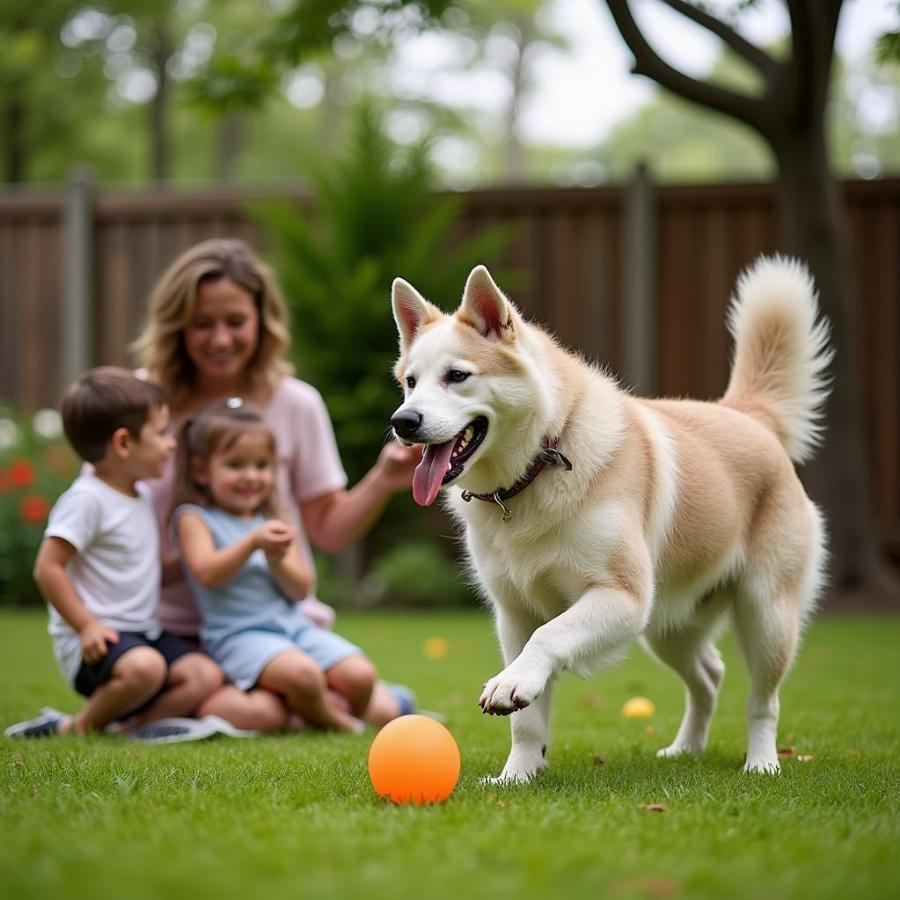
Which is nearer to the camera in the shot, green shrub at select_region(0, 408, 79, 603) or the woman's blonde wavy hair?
the woman's blonde wavy hair

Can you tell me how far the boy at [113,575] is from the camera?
433 centimetres

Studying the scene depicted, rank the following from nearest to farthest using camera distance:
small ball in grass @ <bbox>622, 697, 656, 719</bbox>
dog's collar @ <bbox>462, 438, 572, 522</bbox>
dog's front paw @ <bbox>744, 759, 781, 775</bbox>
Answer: dog's collar @ <bbox>462, 438, 572, 522</bbox> < dog's front paw @ <bbox>744, 759, 781, 775</bbox> < small ball in grass @ <bbox>622, 697, 656, 719</bbox>

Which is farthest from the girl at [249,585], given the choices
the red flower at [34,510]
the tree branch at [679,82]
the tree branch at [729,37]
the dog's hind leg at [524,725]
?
the red flower at [34,510]

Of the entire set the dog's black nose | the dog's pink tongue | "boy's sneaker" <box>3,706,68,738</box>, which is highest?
the dog's black nose

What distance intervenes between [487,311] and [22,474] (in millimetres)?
6796

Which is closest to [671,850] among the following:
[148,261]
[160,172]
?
[148,261]

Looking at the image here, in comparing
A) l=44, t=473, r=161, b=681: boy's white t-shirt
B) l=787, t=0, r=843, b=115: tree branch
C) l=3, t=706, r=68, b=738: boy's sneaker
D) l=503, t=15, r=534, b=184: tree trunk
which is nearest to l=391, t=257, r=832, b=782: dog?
l=44, t=473, r=161, b=681: boy's white t-shirt

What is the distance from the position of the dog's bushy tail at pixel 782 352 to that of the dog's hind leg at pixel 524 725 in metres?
1.26

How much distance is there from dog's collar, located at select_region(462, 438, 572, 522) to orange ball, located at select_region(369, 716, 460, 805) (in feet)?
2.36

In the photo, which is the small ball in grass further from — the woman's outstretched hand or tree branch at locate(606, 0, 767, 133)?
tree branch at locate(606, 0, 767, 133)

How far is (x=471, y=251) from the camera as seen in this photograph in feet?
31.7

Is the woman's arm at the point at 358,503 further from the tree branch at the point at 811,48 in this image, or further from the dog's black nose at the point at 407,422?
the tree branch at the point at 811,48

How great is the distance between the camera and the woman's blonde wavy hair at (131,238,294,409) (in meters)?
5.03

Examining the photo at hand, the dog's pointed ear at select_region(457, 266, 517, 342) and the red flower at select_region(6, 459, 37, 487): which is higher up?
the dog's pointed ear at select_region(457, 266, 517, 342)
